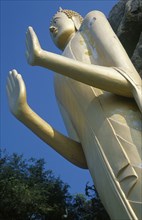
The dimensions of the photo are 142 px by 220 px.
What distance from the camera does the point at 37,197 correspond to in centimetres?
1039

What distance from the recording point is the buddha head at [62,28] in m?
4.50

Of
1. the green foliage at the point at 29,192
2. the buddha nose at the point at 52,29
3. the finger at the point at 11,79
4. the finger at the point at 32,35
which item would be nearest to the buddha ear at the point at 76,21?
the buddha nose at the point at 52,29

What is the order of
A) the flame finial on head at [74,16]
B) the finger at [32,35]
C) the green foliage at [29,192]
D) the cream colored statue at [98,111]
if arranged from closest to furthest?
the cream colored statue at [98,111] < the finger at [32,35] < the flame finial on head at [74,16] < the green foliage at [29,192]

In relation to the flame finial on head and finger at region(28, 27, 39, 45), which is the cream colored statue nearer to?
finger at region(28, 27, 39, 45)

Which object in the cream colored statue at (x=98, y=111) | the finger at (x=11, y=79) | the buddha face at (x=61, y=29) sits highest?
the buddha face at (x=61, y=29)

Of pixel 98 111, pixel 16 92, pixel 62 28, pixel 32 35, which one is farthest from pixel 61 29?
pixel 98 111

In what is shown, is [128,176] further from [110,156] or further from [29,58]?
[29,58]

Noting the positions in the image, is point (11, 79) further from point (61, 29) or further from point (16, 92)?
point (61, 29)

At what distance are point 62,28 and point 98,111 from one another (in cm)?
124

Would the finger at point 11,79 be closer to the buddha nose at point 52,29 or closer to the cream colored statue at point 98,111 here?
the cream colored statue at point 98,111

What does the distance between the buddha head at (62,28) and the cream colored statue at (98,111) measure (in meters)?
0.20

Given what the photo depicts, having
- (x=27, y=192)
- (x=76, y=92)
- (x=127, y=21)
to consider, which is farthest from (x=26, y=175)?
(x=76, y=92)

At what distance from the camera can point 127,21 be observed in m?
5.54

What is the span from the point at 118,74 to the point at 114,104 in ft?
0.79
